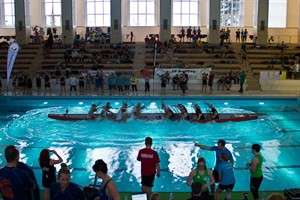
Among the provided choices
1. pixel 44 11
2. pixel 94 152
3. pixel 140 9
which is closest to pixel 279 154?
pixel 94 152

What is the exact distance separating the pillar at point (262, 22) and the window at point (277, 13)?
24.9ft

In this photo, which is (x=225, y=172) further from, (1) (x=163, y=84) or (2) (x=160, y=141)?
(1) (x=163, y=84)

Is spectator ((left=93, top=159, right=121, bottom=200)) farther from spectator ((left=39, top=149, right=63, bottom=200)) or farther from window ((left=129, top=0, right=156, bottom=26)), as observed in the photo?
window ((left=129, top=0, right=156, bottom=26))

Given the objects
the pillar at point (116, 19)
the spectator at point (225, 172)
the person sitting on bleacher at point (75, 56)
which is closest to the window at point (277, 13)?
the pillar at point (116, 19)

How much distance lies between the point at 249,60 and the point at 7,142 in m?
20.7

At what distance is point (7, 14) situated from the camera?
138 ft

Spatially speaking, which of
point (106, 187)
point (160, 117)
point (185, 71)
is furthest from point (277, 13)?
point (106, 187)

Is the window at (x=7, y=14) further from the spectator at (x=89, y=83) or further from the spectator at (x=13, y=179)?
the spectator at (x=13, y=179)

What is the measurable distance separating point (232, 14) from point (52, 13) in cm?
1905

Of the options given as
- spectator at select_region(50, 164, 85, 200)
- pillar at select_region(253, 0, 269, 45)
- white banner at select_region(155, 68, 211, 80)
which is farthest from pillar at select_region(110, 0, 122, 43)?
spectator at select_region(50, 164, 85, 200)

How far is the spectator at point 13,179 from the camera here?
14.6 ft

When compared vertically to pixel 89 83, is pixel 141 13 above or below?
above

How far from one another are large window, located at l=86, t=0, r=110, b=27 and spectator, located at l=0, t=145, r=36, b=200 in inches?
1527

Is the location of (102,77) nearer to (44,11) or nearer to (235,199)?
(235,199)
